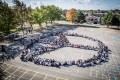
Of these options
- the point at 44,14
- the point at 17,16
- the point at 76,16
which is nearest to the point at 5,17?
the point at 17,16

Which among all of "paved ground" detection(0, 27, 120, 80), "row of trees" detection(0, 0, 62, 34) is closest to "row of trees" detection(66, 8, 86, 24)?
"row of trees" detection(0, 0, 62, 34)

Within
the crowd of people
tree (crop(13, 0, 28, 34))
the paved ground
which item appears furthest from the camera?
tree (crop(13, 0, 28, 34))

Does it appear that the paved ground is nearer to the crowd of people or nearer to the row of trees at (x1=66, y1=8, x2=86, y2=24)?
the crowd of people

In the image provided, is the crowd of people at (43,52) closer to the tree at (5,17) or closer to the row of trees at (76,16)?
the tree at (5,17)

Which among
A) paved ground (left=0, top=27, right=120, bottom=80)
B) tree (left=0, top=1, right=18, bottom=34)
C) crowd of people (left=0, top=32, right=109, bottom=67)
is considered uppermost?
tree (left=0, top=1, right=18, bottom=34)

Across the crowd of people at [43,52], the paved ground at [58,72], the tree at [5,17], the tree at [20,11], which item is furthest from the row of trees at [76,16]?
the paved ground at [58,72]

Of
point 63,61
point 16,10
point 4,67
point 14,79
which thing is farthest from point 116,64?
point 16,10

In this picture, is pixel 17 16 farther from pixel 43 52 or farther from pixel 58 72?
pixel 58 72

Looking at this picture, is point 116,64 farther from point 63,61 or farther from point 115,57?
point 63,61

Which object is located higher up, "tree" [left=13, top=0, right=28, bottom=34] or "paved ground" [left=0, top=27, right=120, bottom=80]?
"tree" [left=13, top=0, right=28, bottom=34]

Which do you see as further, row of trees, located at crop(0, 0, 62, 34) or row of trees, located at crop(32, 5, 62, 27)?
row of trees, located at crop(32, 5, 62, 27)

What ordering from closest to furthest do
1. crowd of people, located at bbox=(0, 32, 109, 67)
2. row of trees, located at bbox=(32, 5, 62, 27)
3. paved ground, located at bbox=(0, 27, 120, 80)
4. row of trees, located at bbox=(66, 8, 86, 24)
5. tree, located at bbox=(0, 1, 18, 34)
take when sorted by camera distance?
1. paved ground, located at bbox=(0, 27, 120, 80)
2. crowd of people, located at bbox=(0, 32, 109, 67)
3. tree, located at bbox=(0, 1, 18, 34)
4. row of trees, located at bbox=(32, 5, 62, 27)
5. row of trees, located at bbox=(66, 8, 86, 24)
